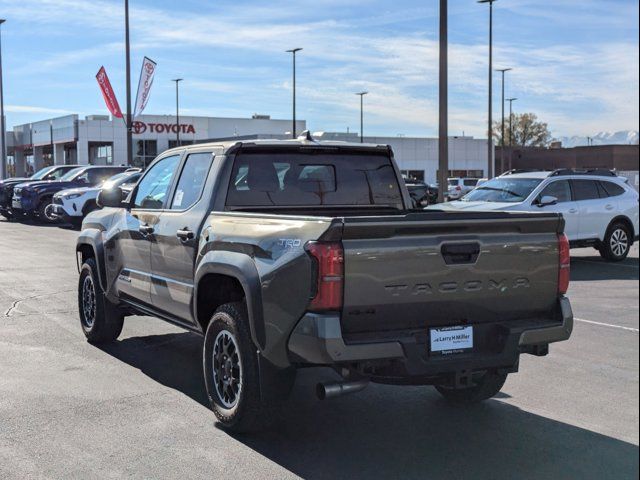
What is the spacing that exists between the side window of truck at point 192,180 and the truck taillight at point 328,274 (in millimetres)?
1967

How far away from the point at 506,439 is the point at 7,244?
15.9 meters

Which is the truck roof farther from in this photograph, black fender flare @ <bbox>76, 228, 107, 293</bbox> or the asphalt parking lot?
the asphalt parking lot

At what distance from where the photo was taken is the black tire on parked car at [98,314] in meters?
7.54

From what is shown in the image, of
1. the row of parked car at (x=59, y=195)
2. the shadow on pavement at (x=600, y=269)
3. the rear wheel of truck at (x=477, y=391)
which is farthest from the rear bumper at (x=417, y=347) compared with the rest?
the row of parked car at (x=59, y=195)

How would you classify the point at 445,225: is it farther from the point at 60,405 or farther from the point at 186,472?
the point at 60,405

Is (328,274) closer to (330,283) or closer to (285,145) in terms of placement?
(330,283)

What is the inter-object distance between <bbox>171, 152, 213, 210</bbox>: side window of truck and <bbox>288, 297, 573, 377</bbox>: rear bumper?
6.73ft

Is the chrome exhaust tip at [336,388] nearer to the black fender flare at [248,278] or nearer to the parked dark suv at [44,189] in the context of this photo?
the black fender flare at [248,278]

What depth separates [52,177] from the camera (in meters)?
29.1

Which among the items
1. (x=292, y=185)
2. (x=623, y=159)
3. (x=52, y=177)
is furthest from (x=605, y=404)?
(x=623, y=159)

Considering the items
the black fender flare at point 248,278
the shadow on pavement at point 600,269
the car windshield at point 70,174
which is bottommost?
the shadow on pavement at point 600,269

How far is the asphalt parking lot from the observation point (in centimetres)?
451

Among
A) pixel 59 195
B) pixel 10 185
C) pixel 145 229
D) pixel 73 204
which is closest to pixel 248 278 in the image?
pixel 145 229

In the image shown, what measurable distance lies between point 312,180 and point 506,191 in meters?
9.63
